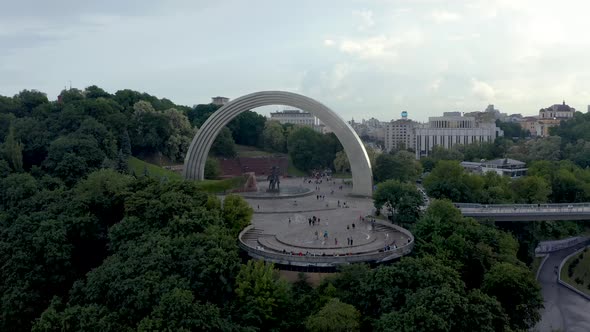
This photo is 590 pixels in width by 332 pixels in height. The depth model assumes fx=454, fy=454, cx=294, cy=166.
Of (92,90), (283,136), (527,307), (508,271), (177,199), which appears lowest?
(527,307)

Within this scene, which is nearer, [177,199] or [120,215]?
[177,199]

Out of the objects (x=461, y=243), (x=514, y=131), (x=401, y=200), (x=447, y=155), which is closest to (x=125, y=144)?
(x=401, y=200)

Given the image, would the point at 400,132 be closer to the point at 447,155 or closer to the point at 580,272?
the point at 447,155

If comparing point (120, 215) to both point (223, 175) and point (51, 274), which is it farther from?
point (223, 175)

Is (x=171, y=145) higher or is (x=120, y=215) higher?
(x=171, y=145)

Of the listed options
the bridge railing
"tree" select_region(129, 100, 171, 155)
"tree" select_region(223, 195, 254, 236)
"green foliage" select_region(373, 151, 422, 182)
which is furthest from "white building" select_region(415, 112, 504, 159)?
"tree" select_region(223, 195, 254, 236)

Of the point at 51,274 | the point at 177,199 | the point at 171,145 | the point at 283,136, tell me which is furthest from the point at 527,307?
the point at 283,136

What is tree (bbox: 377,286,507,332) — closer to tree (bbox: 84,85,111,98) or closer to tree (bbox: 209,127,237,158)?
tree (bbox: 209,127,237,158)
